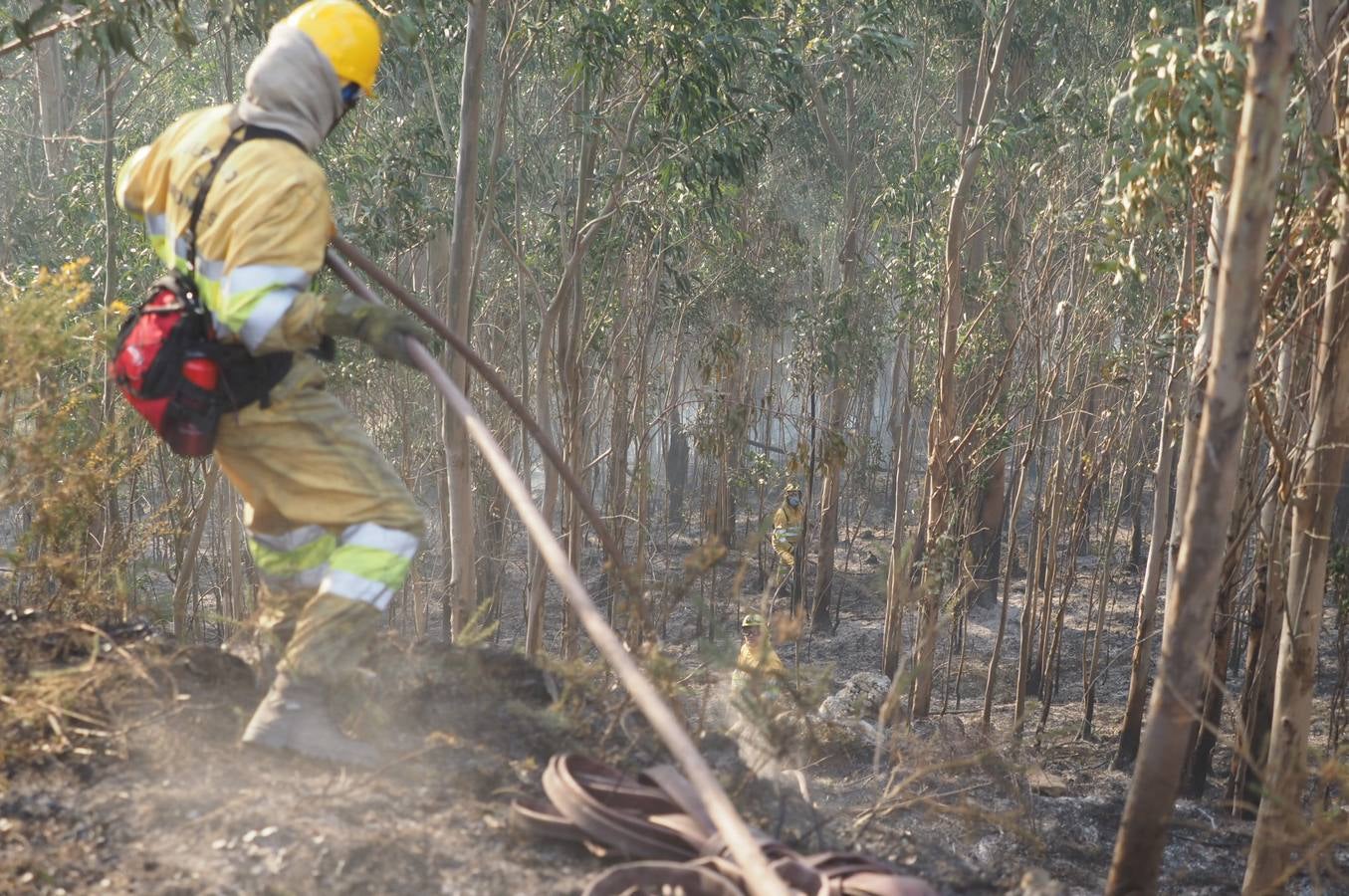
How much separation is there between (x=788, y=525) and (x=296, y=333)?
12344mm

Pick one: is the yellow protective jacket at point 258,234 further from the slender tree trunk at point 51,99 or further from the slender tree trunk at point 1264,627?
the slender tree trunk at point 51,99

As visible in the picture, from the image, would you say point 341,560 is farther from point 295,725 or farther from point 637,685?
point 637,685

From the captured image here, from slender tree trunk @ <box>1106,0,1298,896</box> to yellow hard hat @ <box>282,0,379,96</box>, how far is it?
8.10 ft

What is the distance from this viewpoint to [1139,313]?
12234 mm

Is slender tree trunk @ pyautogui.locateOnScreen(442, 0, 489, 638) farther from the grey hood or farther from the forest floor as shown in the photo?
the grey hood

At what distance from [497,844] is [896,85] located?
16950mm

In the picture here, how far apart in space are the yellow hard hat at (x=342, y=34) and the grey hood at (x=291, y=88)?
27mm

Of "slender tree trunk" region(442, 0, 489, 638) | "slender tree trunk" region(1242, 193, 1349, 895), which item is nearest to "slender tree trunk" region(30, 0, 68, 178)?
"slender tree trunk" region(442, 0, 489, 638)

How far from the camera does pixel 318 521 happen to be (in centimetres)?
361

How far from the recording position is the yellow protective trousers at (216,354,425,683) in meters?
3.45

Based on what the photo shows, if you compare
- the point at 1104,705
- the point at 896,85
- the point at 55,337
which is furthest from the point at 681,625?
the point at 55,337

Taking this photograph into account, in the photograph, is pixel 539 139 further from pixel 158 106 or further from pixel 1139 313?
pixel 1139 313

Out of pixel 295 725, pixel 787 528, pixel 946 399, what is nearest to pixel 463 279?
pixel 946 399

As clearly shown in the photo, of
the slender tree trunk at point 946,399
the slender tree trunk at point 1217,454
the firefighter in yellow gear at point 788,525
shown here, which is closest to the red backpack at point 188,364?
the slender tree trunk at point 1217,454
